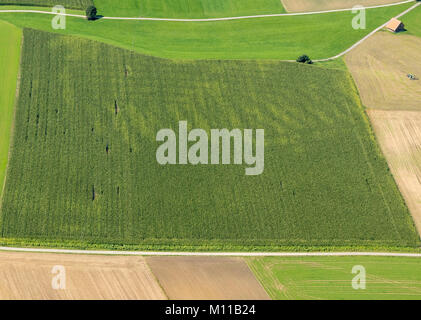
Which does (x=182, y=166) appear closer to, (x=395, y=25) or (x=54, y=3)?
(x=54, y=3)

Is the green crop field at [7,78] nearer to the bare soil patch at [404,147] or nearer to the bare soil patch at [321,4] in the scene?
the bare soil patch at [321,4]

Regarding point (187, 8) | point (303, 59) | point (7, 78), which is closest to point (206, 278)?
point (303, 59)

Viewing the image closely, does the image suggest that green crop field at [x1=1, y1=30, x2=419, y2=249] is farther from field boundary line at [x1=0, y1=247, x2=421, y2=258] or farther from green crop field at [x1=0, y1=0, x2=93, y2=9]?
green crop field at [x1=0, y1=0, x2=93, y2=9]

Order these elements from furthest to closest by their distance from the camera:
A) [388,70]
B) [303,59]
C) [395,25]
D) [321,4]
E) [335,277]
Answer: [321,4]
[395,25]
[388,70]
[303,59]
[335,277]

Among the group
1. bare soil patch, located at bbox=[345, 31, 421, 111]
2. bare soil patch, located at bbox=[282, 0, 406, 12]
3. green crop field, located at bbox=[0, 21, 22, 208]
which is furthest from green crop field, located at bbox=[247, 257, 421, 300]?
bare soil patch, located at bbox=[282, 0, 406, 12]
